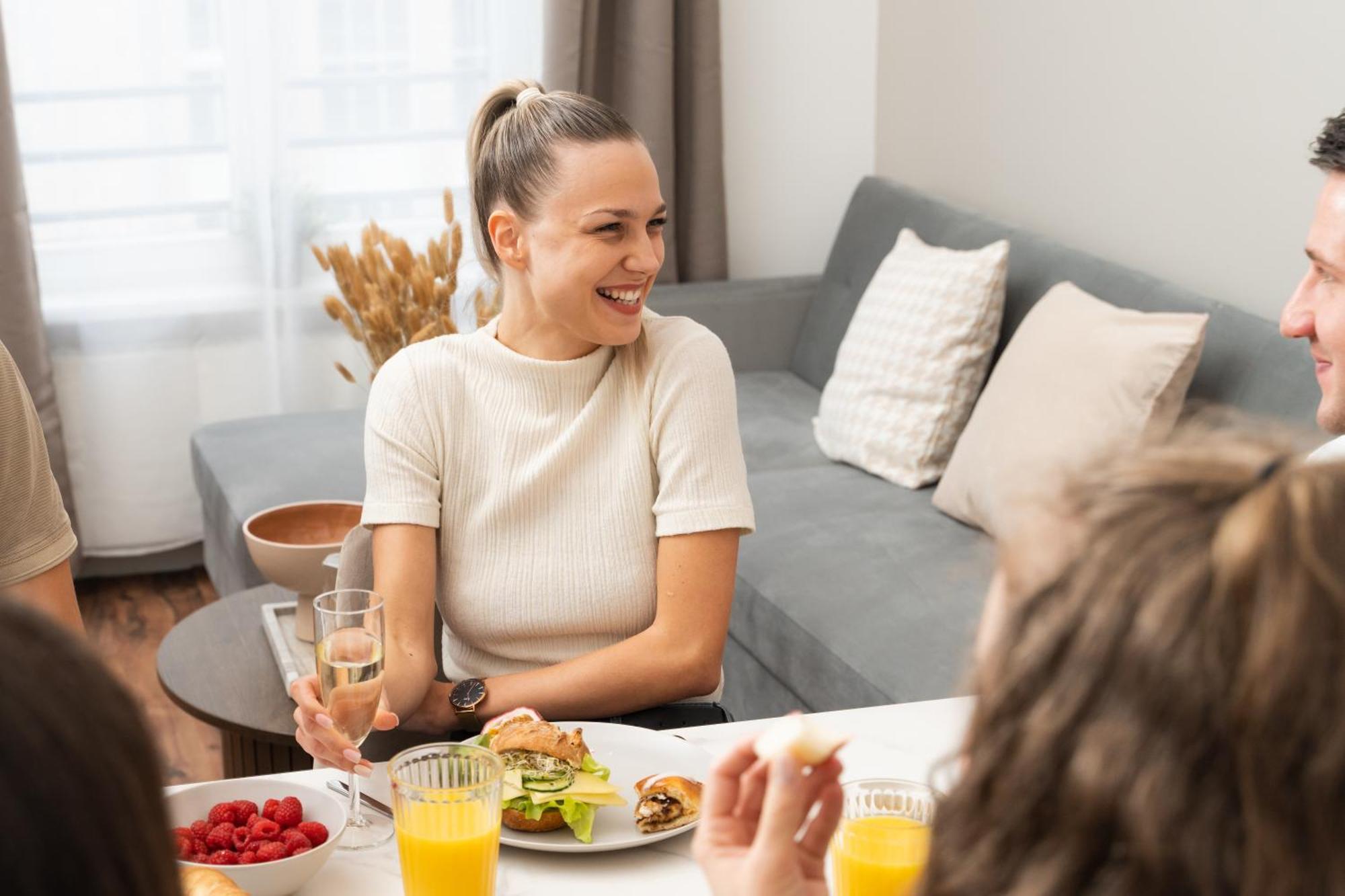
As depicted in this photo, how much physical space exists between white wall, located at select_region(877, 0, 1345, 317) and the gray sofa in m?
0.17

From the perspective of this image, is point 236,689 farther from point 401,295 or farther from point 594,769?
point 594,769

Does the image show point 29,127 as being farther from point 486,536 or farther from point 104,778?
point 104,778

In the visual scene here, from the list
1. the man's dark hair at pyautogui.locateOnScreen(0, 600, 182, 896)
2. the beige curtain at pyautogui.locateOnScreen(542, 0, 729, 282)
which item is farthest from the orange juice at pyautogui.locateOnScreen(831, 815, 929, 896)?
the beige curtain at pyautogui.locateOnScreen(542, 0, 729, 282)

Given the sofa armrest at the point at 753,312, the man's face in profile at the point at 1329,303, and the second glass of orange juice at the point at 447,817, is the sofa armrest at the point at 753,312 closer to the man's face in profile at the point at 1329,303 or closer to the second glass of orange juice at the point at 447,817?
→ the man's face in profile at the point at 1329,303

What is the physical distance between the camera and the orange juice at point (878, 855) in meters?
1.00

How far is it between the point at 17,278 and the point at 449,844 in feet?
9.32

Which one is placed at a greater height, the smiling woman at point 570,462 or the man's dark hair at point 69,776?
the man's dark hair at point 69,776

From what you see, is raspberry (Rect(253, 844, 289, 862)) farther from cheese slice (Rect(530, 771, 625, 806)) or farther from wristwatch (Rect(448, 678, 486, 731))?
wristwatch (Rect(448, 678, 486, 731))

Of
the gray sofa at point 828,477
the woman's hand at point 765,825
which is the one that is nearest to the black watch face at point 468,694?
the gray sofa at point 828,477

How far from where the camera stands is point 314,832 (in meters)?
1.14

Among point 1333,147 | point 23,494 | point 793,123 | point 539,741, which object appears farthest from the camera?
point 793,123

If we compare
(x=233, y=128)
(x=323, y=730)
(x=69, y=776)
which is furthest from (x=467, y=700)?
(x=233, y=128)

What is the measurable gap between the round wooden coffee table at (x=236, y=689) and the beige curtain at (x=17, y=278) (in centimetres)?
148

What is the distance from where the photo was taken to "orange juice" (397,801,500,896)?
1.04m
